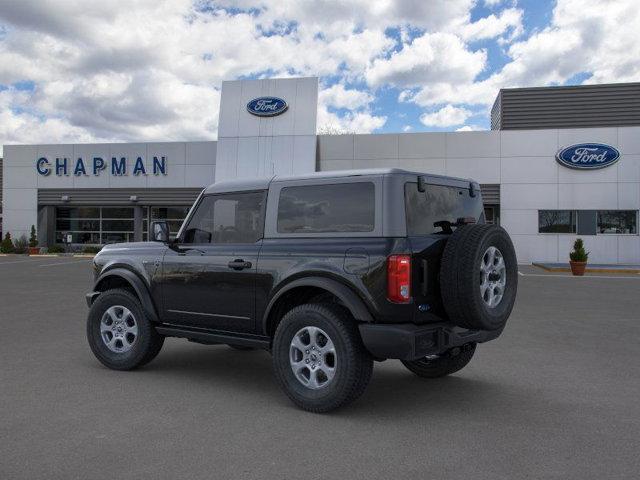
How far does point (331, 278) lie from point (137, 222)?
28.5 metres

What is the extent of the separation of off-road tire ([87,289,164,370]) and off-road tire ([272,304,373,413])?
1734mm

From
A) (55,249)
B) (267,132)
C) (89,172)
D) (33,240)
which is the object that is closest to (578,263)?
(267,132)

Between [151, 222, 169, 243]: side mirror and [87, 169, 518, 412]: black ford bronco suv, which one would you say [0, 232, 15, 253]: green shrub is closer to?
[87, 169, 518, 412]: black ford bronco suv

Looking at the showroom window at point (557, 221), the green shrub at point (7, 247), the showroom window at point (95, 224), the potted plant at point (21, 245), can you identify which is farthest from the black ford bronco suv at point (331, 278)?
the green shrub at point (7, 247)

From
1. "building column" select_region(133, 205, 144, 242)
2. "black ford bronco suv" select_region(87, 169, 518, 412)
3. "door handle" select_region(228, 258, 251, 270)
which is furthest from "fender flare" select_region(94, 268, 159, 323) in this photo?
A: "building column" select_region(133, 205, 144, 242)

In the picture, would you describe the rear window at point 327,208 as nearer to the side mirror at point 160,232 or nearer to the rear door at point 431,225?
the rear door at point 431,225

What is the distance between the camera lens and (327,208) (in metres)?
4.90

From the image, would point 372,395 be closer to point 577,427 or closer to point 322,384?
point 322,384

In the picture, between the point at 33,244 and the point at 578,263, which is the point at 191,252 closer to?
the point at 578,263

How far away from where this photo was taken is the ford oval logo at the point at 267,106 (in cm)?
2703

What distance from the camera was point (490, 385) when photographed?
5.48m

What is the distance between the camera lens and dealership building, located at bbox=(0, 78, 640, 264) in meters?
24.9

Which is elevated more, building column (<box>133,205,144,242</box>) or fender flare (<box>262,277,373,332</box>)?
building column (<box>133,205,144,242</box>)

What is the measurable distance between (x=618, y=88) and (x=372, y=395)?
3689 centimetres
